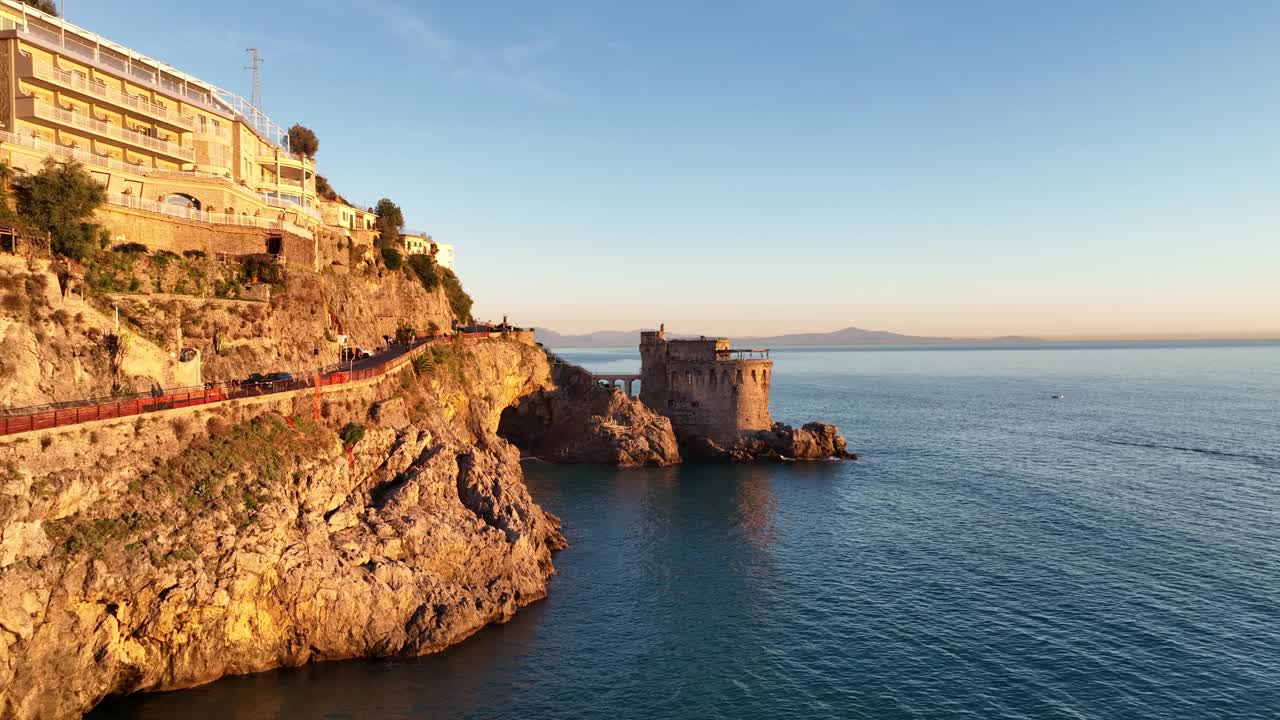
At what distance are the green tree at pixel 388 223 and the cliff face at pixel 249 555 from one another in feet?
140

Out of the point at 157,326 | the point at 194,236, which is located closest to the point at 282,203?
the point at 194,236

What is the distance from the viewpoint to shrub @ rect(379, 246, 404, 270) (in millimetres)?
77062

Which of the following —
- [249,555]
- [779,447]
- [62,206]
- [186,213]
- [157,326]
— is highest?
[186,213]

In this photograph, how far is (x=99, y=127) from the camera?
49.9m

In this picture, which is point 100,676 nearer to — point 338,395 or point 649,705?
point 338,395

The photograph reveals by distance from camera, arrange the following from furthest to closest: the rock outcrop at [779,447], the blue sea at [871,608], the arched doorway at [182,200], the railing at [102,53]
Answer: the rock outcrop at [779,447], the arched doorway at [182,200], the railing at [102,53], the blue sea at [871,608]

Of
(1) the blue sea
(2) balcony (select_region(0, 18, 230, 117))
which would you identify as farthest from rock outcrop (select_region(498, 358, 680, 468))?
(2) balcony (select_region(0, 18, 230, 117))

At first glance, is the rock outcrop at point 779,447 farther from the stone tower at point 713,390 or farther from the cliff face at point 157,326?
the cliff face at point 157,326

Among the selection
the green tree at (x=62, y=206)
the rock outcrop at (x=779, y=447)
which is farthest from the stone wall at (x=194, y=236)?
the rock outcrop at (x=779, y=447)

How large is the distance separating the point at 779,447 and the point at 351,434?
184 ft

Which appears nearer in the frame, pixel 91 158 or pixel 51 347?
pixel 51 347

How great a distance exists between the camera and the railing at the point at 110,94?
4728 centimetres

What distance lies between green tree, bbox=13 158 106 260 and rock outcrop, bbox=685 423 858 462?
6302 centimetres

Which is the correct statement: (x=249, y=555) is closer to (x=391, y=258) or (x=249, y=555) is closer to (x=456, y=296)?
(x=391, y=258)
